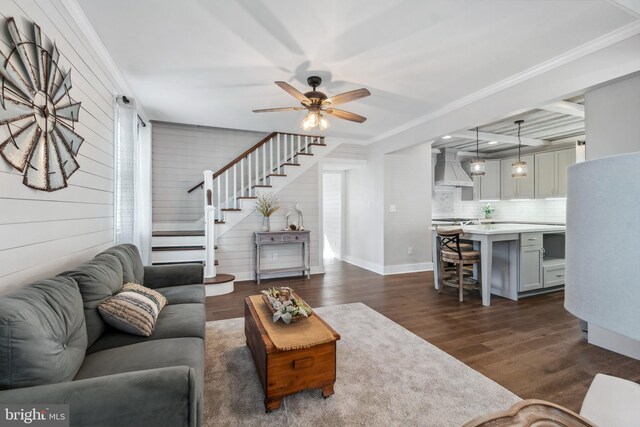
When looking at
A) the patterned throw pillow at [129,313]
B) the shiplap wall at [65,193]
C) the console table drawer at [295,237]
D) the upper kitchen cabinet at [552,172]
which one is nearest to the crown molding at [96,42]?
the shiplap wall at [65,193]

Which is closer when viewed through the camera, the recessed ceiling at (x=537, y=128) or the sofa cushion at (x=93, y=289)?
the sofa cushion at (x=93, y=289)

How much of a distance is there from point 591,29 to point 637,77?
0.57m

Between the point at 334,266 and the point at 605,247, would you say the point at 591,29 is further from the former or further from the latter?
the point at 334,266

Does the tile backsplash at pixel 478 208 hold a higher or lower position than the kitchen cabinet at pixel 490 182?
lower

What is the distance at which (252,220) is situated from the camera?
17.5 feet

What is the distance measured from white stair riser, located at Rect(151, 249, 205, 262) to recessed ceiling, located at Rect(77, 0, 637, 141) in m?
2.18

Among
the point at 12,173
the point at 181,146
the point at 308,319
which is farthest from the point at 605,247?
the point at 181,146

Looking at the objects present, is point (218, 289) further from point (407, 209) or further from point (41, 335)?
point (407, 209)

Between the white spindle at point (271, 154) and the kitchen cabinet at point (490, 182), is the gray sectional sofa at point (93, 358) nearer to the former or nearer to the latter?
the white spindle at point (271, 154)

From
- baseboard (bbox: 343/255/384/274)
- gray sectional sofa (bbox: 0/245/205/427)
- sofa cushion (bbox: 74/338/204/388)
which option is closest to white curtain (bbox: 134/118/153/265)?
gray sectional sofa (bbox: 0/245/205/427)

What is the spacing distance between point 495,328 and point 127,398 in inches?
129

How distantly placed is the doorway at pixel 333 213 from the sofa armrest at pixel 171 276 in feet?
14.1

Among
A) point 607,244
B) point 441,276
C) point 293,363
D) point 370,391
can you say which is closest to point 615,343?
point 441,276

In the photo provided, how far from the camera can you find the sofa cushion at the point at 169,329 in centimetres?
177
